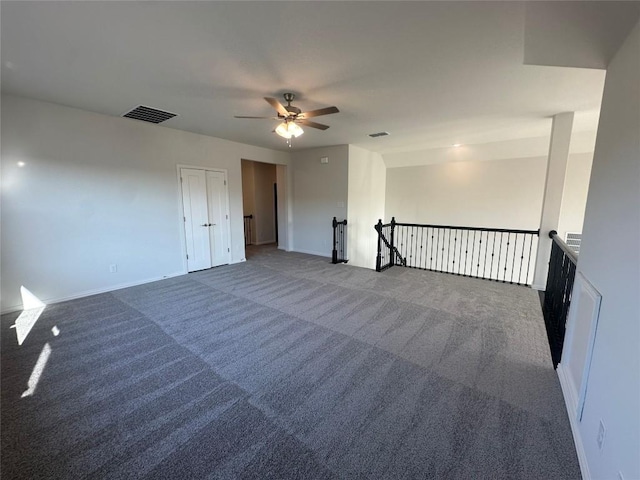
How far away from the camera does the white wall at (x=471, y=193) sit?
6.16 meters

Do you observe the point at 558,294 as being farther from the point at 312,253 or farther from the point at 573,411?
the point at 312,253

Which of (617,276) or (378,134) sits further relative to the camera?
(378,134)

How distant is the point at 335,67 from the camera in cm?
253

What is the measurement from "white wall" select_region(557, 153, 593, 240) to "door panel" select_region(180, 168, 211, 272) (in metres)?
8.06

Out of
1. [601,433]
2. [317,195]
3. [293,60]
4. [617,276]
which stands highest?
[293,60]

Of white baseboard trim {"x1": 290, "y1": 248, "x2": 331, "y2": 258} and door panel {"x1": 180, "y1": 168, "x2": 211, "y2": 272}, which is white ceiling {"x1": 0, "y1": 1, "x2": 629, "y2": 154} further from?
white baseboard trim {"x1": 290, "y1": 248, "x2": 331, "y2": 258}

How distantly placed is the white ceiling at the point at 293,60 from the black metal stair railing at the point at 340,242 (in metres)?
2.72

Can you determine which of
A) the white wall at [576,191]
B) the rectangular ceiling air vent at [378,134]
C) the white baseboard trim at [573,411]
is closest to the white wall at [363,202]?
the rectangular ceiling air vent at [378,134]

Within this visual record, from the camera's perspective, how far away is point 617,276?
4.67 feet

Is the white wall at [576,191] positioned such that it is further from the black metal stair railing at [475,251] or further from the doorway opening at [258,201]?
the doorway opening at [258,201]

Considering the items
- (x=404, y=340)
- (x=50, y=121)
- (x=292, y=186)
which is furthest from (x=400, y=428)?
(x=292, y=186)

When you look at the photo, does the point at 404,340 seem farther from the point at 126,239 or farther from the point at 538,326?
the point at 126,239

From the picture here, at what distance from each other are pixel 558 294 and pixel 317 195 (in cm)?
504

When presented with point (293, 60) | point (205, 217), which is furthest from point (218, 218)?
point (293, 60)
